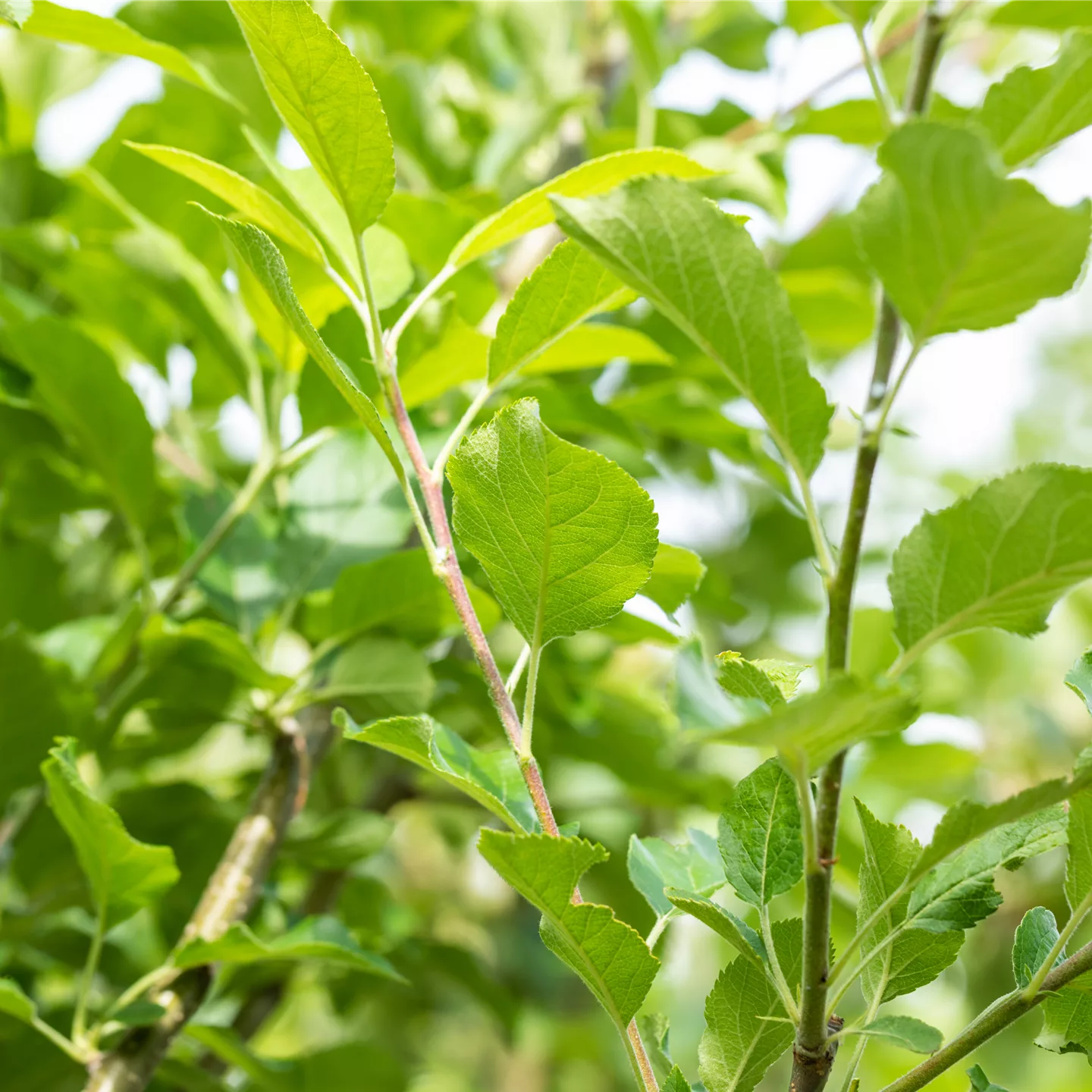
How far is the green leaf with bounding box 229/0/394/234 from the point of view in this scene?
1.09ft

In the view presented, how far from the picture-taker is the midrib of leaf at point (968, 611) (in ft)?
0.80

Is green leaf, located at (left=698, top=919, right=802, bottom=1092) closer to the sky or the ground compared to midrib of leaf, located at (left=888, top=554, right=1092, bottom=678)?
closer to the ground

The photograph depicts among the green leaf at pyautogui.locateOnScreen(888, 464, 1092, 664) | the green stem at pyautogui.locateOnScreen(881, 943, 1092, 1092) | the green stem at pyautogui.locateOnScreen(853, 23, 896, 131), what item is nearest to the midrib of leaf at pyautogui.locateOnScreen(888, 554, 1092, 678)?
the green leaf at pyautogui.locateOnScreen(888, 464, 1092, 664)

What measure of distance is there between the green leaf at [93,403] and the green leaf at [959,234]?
1.47 feet

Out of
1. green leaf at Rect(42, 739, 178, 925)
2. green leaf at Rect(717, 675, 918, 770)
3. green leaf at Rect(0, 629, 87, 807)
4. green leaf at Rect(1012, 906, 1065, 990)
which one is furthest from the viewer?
green leaf at Rect(0, 629, 87, 807)

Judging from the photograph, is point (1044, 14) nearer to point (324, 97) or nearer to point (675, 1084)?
point (324, 97)

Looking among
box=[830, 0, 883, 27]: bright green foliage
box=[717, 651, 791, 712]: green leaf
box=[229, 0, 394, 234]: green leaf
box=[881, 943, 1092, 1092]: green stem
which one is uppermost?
box=[830, 0, 883, 27]: bright green foliage

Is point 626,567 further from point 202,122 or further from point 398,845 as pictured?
point 398,845

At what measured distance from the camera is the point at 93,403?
58 cm

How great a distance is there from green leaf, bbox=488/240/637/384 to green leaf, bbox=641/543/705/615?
0.09 metres

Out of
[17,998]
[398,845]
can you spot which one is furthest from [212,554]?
[398,845]

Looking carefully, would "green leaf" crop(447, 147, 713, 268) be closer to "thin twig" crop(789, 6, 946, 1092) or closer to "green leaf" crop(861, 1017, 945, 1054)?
"thin twig" crop(789, 6, 946, 1092)

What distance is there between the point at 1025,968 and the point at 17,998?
38cm

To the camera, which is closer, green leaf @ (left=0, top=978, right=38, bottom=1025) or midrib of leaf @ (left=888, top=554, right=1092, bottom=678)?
midrib of leaf @ (left=888, top=554, right=1092, bottom=678)
